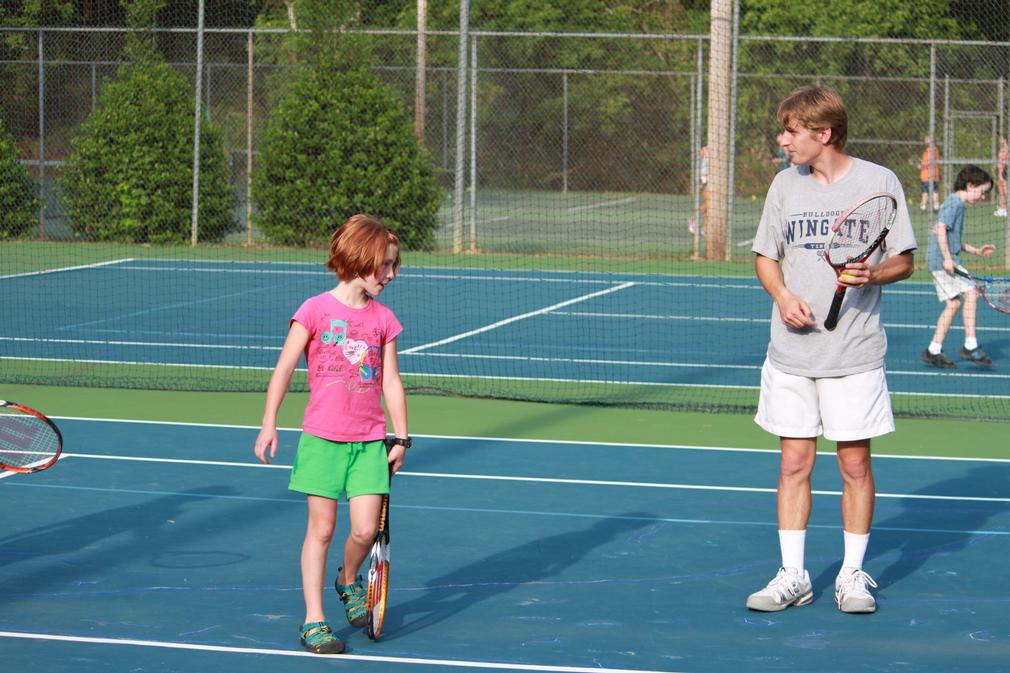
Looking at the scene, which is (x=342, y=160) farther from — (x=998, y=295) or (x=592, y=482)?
(x=592, y=482)

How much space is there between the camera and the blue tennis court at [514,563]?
4.91 m

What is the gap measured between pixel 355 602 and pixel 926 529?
9.30ft

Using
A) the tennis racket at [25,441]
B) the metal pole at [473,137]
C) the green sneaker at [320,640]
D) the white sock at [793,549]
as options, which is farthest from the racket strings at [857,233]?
the metal pole at [473,137]

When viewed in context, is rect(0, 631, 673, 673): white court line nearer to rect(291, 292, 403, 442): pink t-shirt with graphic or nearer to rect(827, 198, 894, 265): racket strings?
rect(291, 292, 403, 442): pink t-shirt with graphic

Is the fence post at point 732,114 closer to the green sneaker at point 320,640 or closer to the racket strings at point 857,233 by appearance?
the racket strings at point 857,233

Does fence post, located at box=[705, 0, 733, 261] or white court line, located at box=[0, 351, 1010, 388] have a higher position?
fence post, located at box=[705, 0, 733, 261]

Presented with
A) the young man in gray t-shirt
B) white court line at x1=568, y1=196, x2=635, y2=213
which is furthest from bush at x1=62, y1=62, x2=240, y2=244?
the young man in gray t-shirt

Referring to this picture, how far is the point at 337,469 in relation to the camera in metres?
4.87

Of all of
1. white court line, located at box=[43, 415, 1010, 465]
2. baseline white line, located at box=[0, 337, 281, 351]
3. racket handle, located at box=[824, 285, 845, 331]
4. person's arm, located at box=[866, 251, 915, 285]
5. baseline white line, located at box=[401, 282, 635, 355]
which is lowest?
white court line, located at box=[43, 415, 1010, 465]

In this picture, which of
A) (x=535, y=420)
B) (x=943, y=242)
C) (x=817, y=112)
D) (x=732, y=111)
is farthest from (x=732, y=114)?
(x=817, y=112)

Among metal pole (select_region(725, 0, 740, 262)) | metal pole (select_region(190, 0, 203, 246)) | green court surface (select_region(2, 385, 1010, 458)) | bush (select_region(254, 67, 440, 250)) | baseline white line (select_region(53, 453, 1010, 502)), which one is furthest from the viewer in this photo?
bush (select_region(254, 67, 440, 250))

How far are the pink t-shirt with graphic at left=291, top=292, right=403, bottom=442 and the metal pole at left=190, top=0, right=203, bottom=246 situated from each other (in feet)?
53.1

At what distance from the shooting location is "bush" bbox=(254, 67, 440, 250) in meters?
20.5

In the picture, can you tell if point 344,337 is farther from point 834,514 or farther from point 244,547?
point 834,514
